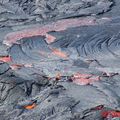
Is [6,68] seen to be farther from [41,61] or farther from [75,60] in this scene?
[75,60]

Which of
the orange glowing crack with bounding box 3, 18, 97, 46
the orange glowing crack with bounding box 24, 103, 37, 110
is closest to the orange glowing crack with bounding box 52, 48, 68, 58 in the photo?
the orange glowing crack with bounding box 3, 18, 97, 46

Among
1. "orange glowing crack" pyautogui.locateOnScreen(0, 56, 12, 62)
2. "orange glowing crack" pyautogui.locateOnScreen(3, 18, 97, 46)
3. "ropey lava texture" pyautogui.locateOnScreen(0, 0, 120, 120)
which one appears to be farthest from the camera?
"orange glowing crack" pyautogui.locateOnScreen(3, 18, 97, 46)

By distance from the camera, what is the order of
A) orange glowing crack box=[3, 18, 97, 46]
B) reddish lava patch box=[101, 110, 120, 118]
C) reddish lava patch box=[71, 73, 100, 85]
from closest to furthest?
reddish lava patch box=[101, 110, 120, 118]
reddish lava patch box=[71, 73, 100, 85]
orange glowing crack box=[3, 18, 97, 46]

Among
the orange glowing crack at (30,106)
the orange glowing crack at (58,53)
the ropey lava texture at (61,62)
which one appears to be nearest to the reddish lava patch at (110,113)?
the ropey lava texture at (61,62)

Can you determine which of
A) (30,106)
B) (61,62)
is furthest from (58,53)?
(30,106)

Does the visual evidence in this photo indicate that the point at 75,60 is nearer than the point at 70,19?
Yes

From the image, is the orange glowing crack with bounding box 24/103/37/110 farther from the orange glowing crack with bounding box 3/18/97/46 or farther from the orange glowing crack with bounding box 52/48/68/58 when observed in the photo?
the orange glowing crack with bounding box 3/18/97/46

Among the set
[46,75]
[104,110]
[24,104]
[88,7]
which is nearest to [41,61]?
[46,75]

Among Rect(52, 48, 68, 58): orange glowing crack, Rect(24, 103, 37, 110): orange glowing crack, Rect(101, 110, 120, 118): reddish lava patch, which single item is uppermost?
Rect(52, 48, 68, 58): orange glowing crack
